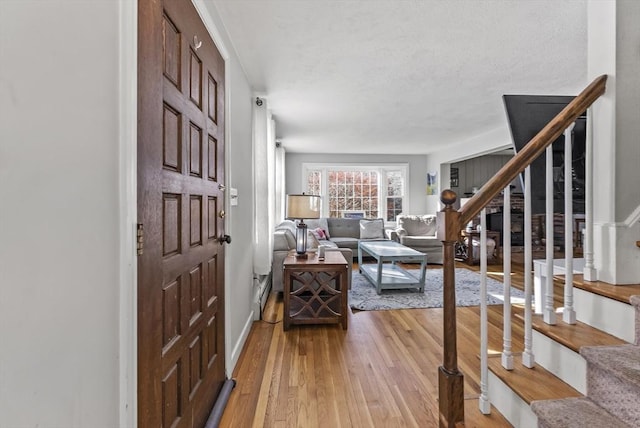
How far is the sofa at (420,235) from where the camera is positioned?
18.1ft

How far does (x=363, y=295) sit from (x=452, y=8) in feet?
9.70

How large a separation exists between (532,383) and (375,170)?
6106mm

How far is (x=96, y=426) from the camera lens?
732 mm

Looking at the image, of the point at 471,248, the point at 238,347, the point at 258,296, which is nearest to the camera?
the point at 238,347

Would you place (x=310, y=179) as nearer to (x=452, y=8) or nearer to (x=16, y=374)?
(x=452, y=8)

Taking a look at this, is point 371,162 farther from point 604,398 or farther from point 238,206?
point 604,398

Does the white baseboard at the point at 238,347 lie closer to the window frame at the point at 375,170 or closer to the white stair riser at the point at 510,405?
the white stair riser at the point at 510,405

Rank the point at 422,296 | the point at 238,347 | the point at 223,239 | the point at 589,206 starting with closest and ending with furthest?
the point at 589,206 < the point at 223,239 < the point at 238,347 < the point at 422,296

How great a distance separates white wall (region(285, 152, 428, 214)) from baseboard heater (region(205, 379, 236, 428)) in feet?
17.2

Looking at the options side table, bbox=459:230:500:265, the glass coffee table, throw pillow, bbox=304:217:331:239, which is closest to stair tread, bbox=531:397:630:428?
the glass coffee table

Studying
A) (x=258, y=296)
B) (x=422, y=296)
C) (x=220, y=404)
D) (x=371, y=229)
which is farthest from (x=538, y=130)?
(x=371, y=229)

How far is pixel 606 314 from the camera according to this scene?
126cm

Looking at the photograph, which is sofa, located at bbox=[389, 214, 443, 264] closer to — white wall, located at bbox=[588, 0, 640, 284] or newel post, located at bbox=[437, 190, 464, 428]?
white wall, located at bbox=[588, 0, 640, 284]

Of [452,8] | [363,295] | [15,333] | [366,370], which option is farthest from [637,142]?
[363,295]
